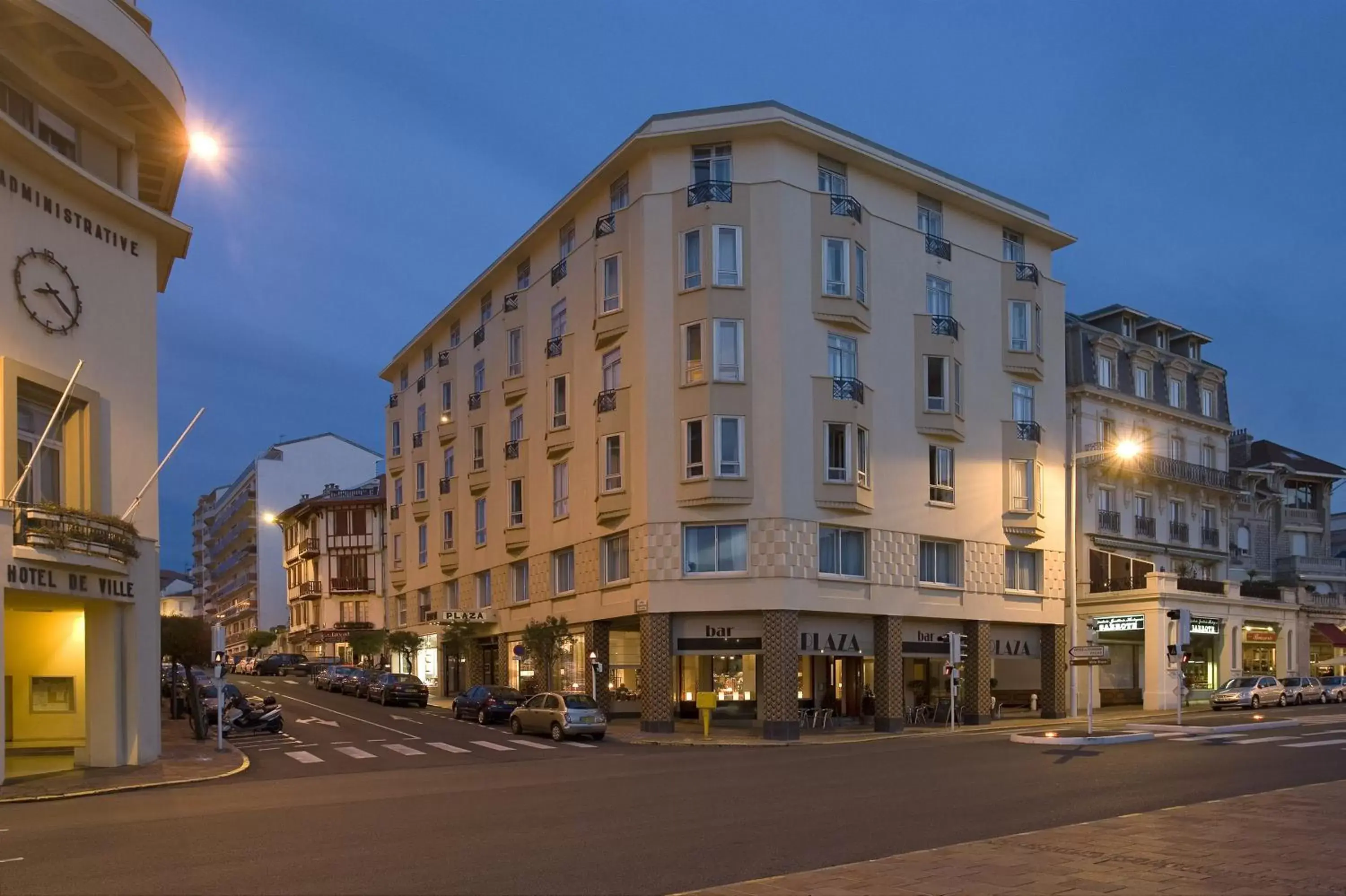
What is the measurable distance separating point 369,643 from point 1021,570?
4147 centimetres

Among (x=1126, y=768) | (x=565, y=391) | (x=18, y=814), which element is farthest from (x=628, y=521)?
(x=18, y=814)

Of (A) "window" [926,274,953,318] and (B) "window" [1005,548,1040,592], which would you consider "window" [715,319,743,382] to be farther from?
(B) "window" [1005,548,1040,592]

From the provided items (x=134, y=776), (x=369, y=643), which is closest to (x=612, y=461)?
(x=134, y=776)

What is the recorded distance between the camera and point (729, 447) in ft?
130

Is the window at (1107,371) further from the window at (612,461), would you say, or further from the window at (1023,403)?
the window at (612,461)

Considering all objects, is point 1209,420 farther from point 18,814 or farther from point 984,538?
point 18,814

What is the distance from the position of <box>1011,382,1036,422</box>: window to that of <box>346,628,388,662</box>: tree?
38.2 meters

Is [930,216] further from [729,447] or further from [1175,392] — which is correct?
[1175,392]

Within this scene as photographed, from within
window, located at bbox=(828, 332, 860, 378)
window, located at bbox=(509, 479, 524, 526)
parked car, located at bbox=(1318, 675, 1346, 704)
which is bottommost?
parked car, located at bbox=(1318, 675, 1346, 704)

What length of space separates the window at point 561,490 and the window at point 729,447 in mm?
9470

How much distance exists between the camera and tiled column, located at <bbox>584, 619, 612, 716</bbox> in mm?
44438

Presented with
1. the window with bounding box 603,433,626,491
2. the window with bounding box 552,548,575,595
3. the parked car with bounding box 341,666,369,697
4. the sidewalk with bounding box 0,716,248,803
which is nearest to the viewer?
the sidewalk with bounding box 0,716,248,803

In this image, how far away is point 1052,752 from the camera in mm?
27016

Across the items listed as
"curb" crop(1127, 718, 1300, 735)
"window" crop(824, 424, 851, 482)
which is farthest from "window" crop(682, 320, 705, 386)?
"curb" crop(1127, 718, 1300, 735)
